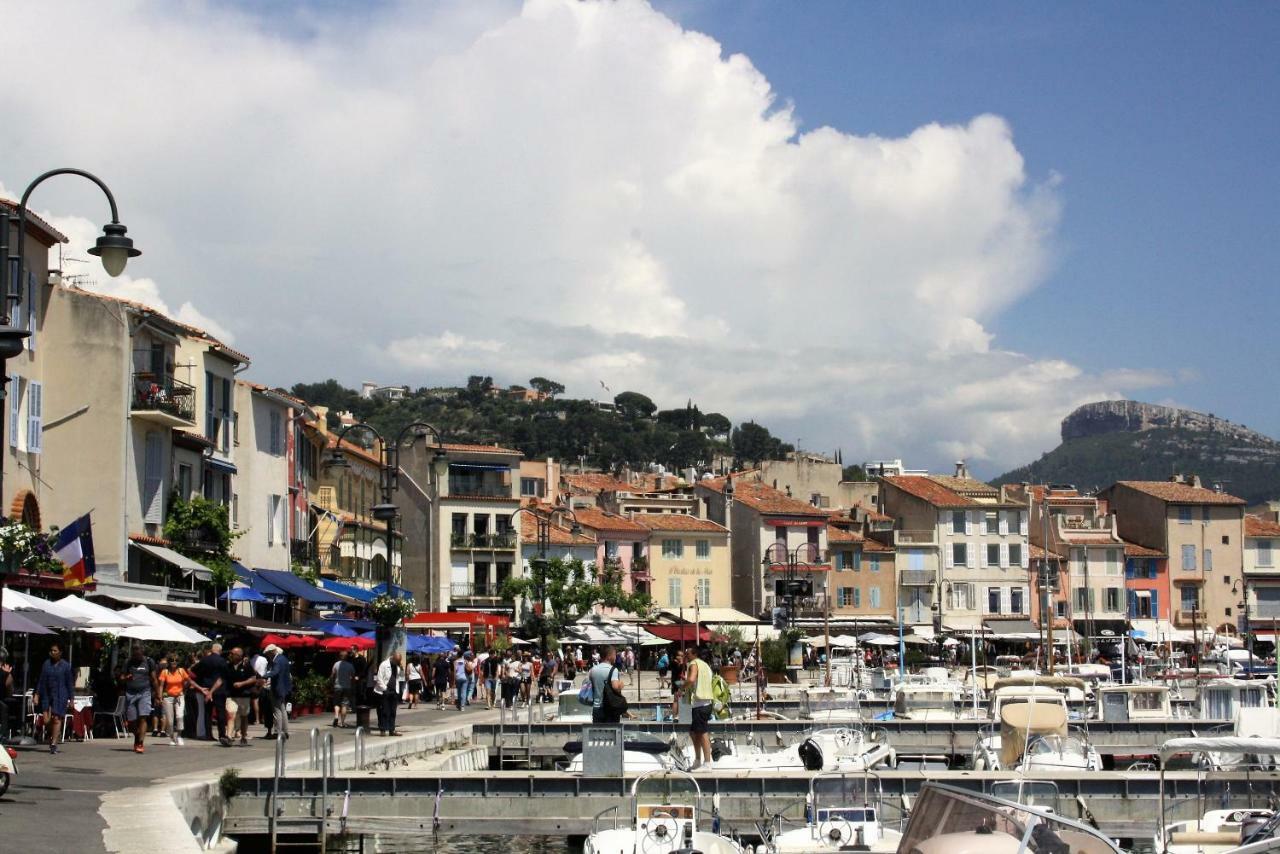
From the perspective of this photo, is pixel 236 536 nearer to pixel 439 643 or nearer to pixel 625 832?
pixel 439 643

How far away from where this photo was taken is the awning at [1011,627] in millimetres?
108750

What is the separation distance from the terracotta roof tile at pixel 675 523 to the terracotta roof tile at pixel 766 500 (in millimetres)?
3147

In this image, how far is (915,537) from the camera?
11512 cm

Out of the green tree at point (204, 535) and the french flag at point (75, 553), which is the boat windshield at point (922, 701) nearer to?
the green tree at point (204, 535)

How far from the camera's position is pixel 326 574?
7462 centimetres

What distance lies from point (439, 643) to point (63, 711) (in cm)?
2735

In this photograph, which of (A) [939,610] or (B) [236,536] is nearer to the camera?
(B) [236,536]

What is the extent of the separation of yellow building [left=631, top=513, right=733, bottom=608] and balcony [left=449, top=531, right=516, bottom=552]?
1348 cm

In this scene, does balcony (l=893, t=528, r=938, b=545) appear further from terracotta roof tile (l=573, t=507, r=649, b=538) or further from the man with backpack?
the man with backpack

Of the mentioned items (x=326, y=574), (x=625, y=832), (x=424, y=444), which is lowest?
(x=625, y=832)

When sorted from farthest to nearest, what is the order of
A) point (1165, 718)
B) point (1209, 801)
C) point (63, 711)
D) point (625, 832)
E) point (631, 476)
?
point (631, 476) → point (1165, 718) → point (63, 711) → point (1209, 801) → point (625, 832)

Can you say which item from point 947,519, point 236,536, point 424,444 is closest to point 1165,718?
point 236,536

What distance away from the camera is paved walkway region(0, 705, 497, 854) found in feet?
57.0

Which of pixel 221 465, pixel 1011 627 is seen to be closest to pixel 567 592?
pixel 1011 627
